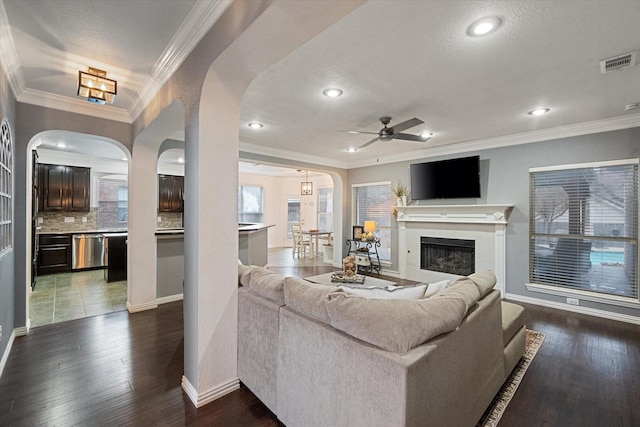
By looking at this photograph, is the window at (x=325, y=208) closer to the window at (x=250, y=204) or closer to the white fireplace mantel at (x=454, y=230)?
the window at (x=250, y=204)

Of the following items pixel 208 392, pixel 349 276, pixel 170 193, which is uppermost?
pixel 170 193

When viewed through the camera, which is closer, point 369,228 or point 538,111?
point 538,111

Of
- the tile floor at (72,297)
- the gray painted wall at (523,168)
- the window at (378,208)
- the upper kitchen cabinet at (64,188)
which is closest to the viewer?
the tile floor at (72,297)

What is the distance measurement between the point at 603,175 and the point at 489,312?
11.8ft

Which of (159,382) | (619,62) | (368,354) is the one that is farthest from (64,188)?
(619,62)

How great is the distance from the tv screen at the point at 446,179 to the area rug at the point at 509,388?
2645 millimetres

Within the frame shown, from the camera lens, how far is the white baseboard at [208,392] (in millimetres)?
2012

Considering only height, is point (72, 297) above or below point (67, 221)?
below

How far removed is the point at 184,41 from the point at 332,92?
1.45 meters

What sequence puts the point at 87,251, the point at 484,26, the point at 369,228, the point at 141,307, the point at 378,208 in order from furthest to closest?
the point at 378,208
the point at 87,251
the point at 369,228
the point at 141,307
the point at 484,26

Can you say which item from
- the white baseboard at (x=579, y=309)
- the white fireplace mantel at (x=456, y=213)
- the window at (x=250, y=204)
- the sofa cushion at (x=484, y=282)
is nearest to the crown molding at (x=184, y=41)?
the sofa cushion at (x=484, y=282)

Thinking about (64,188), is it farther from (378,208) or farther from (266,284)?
(378,208)

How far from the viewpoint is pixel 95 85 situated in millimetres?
2480

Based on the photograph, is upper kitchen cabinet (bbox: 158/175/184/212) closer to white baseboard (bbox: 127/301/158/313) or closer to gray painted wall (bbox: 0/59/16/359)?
white baseboard (bbox: 127/301/158/313)
